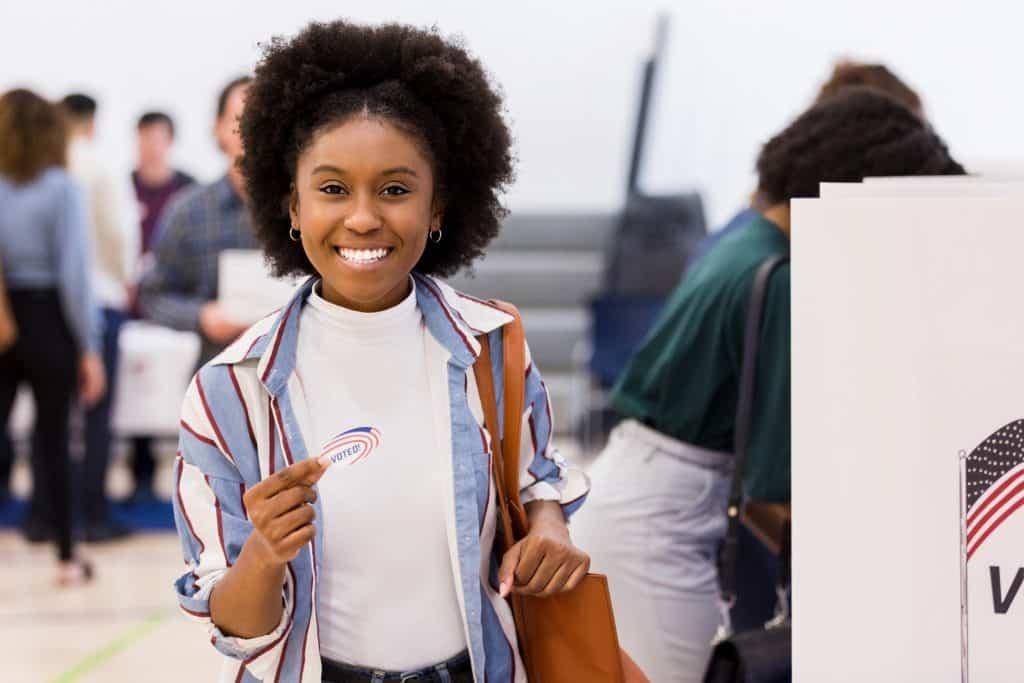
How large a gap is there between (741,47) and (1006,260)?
666 cm

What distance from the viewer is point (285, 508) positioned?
4.22 feet

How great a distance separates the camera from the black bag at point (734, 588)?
1809 mm

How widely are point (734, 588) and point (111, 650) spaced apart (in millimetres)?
2909

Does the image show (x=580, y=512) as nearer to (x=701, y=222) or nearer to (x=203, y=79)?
(x=701, y=222)

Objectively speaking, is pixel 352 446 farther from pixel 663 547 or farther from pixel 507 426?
pixel 663 547

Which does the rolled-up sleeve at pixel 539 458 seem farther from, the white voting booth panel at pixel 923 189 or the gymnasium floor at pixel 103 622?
the gymnasium floor at pixel 103 622

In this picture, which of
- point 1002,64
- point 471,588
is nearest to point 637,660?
point 471,588

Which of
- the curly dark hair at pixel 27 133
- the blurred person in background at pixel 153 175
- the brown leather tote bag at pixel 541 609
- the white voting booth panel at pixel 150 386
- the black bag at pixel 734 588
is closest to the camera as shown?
the brown leather tote bag at pixel 541 609

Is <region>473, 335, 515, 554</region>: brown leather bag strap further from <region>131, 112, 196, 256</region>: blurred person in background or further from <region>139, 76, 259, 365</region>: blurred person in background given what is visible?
<region>131, 112, 196, 256</region>: blurred person in background

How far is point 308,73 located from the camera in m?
1.56

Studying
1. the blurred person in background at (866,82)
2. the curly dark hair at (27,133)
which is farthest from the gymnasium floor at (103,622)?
the blurred person in background at (866,82)

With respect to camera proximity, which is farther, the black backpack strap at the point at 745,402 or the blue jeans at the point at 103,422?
the blue jeans at the point at 103,422

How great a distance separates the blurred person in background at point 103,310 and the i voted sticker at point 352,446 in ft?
16.1

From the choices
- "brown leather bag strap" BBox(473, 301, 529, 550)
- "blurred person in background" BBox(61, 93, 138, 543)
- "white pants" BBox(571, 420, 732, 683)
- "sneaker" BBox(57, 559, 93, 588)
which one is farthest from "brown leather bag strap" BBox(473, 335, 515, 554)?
"blurred person in background" BBox(61, 93, 138, 543)
